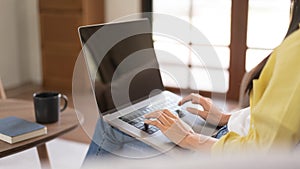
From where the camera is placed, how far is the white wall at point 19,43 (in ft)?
13.4

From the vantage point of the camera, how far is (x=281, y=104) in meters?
0.76

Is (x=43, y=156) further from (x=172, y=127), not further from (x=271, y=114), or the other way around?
(x=271, y=114)

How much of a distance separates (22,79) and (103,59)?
341 centimetres

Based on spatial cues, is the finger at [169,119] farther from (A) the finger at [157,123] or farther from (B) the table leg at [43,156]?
(B) the table leg at [43,156]

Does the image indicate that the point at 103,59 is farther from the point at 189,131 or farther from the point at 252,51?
the point at 252,51

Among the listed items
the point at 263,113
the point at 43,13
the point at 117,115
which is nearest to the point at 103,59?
the point at 117,115

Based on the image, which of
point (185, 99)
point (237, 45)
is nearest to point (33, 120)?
point (185, 99)

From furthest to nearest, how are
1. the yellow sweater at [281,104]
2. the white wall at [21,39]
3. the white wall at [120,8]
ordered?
the white wall at [21,39] < the white wall at [120,8] < the yellow sweater at [281,104]

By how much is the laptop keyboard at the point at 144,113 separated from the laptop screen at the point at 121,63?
43 millimetres

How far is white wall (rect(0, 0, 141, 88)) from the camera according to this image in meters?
4.01

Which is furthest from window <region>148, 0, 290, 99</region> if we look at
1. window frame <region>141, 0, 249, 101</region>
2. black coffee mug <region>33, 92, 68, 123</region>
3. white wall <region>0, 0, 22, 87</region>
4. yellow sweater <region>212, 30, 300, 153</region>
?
yellow sweater <region>212, 30, 300, 153</region>

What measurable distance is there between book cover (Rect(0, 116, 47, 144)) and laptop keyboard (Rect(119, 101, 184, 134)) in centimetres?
36

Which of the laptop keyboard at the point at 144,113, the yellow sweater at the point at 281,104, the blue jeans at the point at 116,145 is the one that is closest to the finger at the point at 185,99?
the laptop keyboard at the point at 144,113

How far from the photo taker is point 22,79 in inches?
Answer: 171
